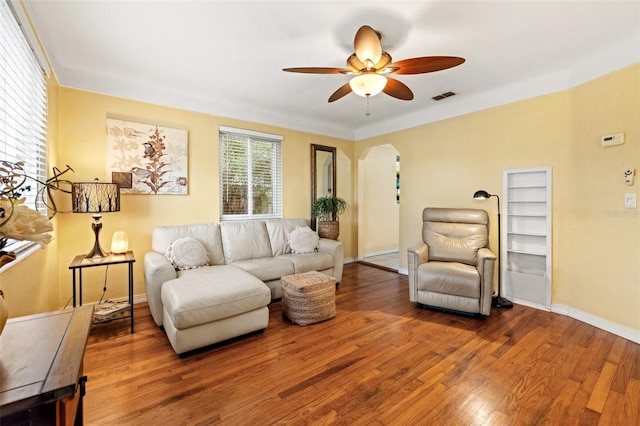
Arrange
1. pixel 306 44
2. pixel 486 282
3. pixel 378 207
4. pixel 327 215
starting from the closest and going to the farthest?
pixel 306 44, pixel 486 282, pixel 327 215, pixel 378 207

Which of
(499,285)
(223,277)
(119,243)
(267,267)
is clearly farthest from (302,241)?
(499,285)

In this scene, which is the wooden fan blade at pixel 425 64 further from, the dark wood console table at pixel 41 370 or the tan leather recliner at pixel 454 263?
the dark wood console table at pixel 41 370

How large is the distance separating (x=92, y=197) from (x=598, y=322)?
485 cm

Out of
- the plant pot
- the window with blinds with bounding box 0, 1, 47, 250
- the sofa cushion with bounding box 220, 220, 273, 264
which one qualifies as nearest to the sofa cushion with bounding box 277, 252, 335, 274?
the sofa cushion with bounding box 220, 220, 273, 264

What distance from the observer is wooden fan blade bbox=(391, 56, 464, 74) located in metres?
2.03

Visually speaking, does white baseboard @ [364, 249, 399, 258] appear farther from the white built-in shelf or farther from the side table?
the side table

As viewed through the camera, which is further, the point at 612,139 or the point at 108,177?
the point at 108,177

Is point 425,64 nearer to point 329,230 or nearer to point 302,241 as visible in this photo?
point 302,241

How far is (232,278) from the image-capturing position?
101 inches

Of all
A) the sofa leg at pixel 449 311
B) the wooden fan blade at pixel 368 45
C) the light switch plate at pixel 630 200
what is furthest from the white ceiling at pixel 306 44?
the sofa leg at pixel 449 311

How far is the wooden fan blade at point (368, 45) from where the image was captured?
75.6 inches

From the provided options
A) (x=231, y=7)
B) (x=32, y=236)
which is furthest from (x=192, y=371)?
(x=231, y=7)

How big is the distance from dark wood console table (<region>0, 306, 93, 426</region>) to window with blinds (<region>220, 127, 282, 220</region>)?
117 inches

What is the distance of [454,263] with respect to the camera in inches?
125
